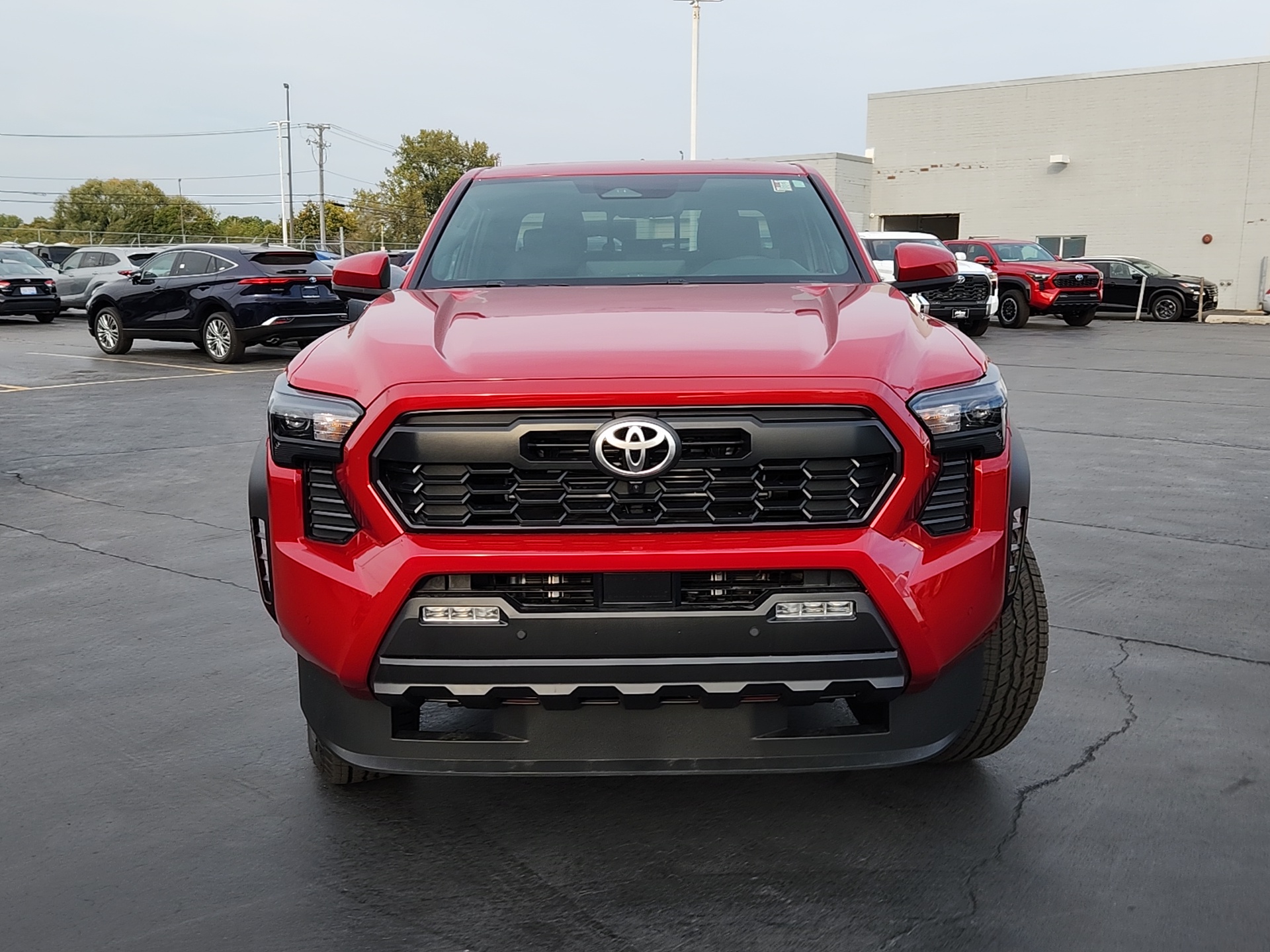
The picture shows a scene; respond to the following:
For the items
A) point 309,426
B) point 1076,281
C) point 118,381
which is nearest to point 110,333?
point 118,381

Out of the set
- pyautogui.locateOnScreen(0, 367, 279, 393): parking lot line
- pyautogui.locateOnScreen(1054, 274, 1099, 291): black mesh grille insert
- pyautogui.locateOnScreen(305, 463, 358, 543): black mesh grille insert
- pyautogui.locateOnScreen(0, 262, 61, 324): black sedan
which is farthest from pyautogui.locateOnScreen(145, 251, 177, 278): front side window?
pyautogui.locateOnScreen(1054, 274, 1099, 291): black mesh grille insert

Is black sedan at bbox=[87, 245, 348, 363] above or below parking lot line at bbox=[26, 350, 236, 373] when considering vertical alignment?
above

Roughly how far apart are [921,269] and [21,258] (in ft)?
89.6

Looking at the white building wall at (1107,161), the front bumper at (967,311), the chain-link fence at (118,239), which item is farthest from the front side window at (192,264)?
the chain-link fence at (118,239)

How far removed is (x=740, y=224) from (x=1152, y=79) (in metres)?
36.8

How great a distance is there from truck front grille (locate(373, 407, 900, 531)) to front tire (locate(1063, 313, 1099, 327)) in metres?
25.4

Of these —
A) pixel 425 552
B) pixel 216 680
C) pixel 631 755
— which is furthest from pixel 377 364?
pixel 216 680

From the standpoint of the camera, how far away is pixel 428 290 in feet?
12.9

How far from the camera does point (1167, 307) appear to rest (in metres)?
30.3

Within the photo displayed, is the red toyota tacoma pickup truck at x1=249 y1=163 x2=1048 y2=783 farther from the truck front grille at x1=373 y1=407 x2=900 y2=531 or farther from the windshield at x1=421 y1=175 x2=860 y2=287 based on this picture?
the windshield at x1=421 y1=175 x2=860 y2=287

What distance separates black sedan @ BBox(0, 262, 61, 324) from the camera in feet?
82.8

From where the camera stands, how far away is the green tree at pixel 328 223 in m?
91.9

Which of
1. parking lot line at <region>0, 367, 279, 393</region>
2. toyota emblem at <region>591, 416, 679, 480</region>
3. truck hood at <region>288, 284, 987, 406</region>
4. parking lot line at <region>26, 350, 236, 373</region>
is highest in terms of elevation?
truck hood at <region>288, 284, 987, 406</region>

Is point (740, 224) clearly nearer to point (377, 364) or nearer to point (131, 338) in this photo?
point (377, 364)
